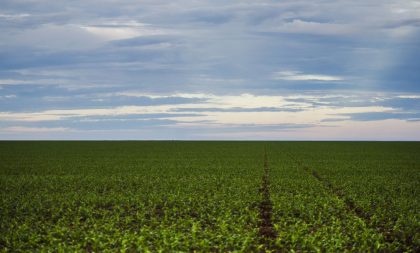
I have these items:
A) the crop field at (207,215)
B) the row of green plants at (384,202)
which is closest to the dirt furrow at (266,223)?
the crop field at (207,215)

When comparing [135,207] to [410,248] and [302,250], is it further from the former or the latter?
[410,248]

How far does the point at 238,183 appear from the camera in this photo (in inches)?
976

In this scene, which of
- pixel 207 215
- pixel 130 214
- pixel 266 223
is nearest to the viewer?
pixel 266 223

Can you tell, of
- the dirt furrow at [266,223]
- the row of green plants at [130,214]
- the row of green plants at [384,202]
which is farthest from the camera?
the row of green plants at [384,202]

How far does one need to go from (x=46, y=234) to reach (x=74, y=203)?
4896mm

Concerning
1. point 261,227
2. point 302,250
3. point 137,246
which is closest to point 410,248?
point 302,250

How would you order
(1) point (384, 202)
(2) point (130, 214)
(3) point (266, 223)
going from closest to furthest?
(3) point (266, 223) → (2) point (130, 214) → (1) point (384, 202)

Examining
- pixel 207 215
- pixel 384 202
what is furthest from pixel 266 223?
pixel 384 202

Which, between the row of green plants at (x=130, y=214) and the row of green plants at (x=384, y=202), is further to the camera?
the row of green plants at (x=384, y=202)

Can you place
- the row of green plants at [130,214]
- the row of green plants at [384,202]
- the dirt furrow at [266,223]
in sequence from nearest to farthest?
the row of green plants at [130,214] < the dirt furrow at [266,223] < the row of green plants at [384,202]

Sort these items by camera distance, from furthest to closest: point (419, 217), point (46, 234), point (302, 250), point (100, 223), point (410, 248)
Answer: point (419, 217)
point (100, 223)
point (46, 234)
point (410, 248)
point (302, 250)

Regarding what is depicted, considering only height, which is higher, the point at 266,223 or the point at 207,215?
the point at 207,215

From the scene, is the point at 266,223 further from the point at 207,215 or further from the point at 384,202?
the point at 384,202

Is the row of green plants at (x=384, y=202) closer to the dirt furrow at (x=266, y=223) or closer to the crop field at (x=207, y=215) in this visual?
the crop field at (x=207, y=215)
